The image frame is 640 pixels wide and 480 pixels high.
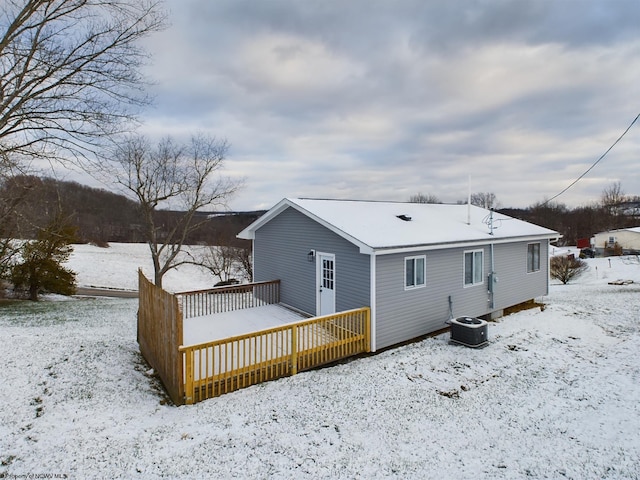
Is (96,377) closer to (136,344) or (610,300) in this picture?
(136,344)

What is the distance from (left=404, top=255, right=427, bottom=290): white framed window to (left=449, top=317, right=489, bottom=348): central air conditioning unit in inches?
49.2

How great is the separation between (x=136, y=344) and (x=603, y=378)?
10.1 m

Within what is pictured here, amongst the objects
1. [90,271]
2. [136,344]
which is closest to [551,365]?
[136,344]

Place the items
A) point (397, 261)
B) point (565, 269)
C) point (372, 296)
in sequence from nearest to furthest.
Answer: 1. point (372, 296)
2. point (397, 261)
3. point (565, 269)

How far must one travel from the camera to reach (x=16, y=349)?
21.2 ft

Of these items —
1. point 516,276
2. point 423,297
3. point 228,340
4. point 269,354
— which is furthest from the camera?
point 516,276

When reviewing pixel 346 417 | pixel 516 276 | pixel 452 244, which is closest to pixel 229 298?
pixel 346 417

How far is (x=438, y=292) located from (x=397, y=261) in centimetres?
185

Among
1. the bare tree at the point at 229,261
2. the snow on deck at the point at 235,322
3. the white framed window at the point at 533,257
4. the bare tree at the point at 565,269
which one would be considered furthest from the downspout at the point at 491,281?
the bare tree at the point at 229,261

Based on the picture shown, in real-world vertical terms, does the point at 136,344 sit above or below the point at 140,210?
below

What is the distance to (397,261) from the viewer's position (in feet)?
25.4

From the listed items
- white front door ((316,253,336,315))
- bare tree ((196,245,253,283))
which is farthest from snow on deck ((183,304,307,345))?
bare tree ((196,245,253,283))

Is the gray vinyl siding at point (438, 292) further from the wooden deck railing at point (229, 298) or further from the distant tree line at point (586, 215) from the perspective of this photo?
the distant tree line at point (586, 215)

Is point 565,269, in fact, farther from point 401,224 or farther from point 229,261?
point 229,261
